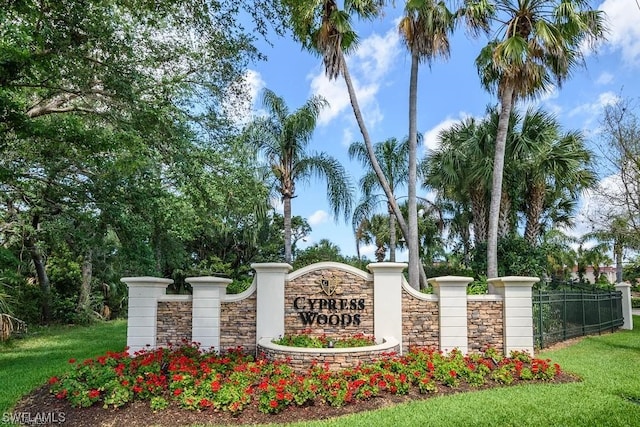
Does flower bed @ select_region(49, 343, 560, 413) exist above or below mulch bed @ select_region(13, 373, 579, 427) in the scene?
above

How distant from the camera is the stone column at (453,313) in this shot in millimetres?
9245

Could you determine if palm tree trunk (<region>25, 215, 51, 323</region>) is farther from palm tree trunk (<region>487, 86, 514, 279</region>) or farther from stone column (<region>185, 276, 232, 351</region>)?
palm tree trunk (<region>487, 86, 514, 279</region>)

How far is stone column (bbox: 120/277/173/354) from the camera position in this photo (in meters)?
9.09

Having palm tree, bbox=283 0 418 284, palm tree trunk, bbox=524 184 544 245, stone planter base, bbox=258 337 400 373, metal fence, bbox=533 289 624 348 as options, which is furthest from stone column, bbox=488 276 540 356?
palm tree trunk, bbox=524 184 544 245

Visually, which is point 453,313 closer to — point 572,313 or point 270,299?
point 270,299

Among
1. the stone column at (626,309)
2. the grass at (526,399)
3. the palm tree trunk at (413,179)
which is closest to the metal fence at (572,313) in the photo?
the stone column at (626,309)

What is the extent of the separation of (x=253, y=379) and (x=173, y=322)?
9.77ft

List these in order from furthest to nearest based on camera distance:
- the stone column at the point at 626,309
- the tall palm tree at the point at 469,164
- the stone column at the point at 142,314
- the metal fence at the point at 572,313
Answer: the stone column at the point at 626,309 → the tall palm tree at the point at 469,164 → the metal fence at the point at 572,313 → the stone column at the point at 142,314

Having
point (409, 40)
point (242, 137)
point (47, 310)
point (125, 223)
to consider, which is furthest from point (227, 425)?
point (47, 310)

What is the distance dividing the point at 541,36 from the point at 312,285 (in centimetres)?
883

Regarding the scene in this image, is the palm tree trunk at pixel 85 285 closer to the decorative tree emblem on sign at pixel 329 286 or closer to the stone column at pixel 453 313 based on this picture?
the decorative tree emblem on sign at pixel 329 286

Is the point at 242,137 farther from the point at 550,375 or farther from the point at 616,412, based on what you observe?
the point at 616,412

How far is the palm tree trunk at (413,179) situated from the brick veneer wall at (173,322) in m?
6.32

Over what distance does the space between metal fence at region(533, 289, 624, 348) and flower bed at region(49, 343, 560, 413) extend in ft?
11.5
